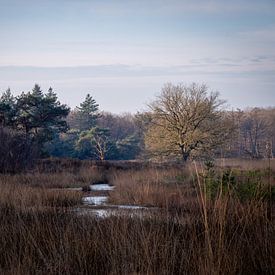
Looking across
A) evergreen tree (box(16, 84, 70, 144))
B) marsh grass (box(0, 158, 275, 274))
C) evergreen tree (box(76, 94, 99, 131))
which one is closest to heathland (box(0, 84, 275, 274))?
marsh grass (box(0, 158, 275, 274))

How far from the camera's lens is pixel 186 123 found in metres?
35.3

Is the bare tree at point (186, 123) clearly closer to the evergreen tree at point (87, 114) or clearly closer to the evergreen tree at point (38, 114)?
the evergreen tree at point (38, 114)

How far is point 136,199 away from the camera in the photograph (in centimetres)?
1099

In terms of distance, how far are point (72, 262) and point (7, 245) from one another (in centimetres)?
107

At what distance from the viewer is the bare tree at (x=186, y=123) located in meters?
34.9

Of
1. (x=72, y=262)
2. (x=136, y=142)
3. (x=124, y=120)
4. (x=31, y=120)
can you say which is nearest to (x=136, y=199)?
(x=72, y=262)

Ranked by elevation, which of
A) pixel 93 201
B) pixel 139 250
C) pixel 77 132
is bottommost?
pixel 93 201

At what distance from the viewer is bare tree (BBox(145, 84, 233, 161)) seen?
34.9 metres

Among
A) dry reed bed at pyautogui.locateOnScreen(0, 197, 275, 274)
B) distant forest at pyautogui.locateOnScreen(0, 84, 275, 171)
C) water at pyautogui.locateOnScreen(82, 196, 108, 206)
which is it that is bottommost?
water at pyautogui.locateOnScreen(82, 196, 108, 206)

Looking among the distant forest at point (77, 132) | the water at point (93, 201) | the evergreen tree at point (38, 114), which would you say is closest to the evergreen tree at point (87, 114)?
the distant forest at point (77, 132)

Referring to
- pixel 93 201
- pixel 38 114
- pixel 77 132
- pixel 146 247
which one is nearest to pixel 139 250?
pixel 146 247

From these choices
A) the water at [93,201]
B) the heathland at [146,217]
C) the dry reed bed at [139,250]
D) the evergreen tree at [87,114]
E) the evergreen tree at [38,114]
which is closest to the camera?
the dry reed bed at [139,250]

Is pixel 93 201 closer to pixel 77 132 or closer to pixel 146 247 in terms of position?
pixel 146 247

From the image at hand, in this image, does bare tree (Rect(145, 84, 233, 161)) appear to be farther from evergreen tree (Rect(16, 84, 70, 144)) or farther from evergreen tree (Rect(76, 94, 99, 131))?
evergreen tree (Rect(76, 94, 99, 131))
